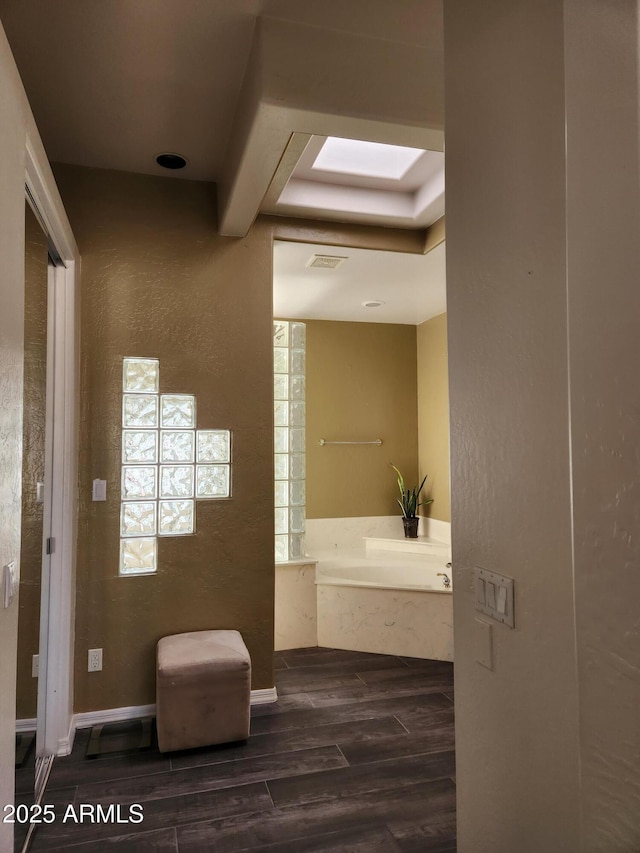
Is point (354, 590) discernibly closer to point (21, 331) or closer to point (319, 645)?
point (319, 645)

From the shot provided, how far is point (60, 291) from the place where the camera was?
2.58m

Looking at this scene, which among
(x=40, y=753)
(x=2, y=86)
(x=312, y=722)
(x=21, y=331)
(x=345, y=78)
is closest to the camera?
(x=2, y=86)

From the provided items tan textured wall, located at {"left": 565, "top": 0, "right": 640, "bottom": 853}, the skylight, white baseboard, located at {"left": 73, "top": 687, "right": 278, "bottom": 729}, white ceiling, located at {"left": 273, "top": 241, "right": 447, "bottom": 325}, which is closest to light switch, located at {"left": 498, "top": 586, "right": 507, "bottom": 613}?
tan textured wall, located at {"left": 565, "top": 0, "right": 640, "bottom": 853}

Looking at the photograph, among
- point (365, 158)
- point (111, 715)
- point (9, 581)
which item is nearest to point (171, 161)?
point (365, 158)

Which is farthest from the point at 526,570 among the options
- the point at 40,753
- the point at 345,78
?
the point at 40,753

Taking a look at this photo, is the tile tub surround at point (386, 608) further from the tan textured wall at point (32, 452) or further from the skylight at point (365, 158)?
the skylight at point (365, 158)

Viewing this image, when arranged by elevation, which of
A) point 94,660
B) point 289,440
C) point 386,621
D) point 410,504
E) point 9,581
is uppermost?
point 289,440

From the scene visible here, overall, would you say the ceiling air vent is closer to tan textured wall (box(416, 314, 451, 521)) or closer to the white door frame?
the white door frame

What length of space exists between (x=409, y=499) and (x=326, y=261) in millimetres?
2499

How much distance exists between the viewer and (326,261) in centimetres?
356

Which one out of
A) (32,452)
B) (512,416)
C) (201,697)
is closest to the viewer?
(512,416)

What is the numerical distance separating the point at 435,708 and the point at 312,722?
0.65 m

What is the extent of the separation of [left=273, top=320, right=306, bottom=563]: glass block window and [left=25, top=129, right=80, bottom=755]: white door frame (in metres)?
1.52

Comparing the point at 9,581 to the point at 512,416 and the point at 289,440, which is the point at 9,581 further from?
the point at 289,440
